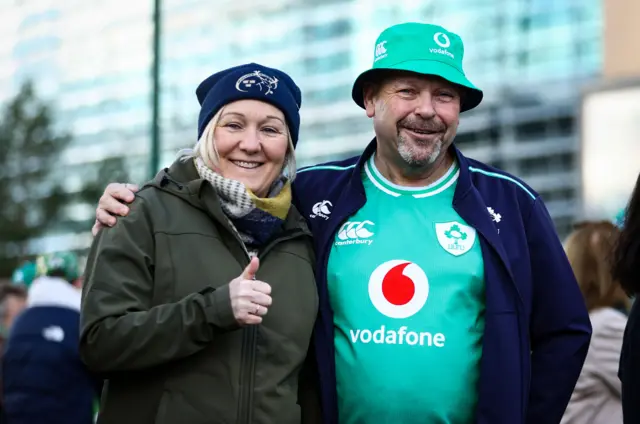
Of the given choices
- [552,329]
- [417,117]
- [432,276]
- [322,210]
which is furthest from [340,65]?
[432,276]

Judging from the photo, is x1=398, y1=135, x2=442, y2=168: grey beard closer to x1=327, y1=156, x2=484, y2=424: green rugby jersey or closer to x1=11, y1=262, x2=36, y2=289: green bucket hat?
x1=327, y1=156, x2=484, y2=424: green rugby jersey

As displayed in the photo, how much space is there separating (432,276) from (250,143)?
2.55 feet

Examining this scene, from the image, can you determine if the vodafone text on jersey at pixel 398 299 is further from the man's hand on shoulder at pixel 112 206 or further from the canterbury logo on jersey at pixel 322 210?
the man's hand on shoulder at pixel 112 206

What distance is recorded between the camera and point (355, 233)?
4266 millimetres

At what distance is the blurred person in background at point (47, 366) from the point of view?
24.1ft

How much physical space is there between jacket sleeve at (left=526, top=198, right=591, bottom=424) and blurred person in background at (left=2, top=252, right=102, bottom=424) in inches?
154

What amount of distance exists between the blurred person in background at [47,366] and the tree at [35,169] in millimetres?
41531

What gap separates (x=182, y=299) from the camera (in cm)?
371

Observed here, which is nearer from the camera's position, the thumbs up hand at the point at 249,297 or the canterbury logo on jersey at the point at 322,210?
the thumbs up hand at the point at 249,297

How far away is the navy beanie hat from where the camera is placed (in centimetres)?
405

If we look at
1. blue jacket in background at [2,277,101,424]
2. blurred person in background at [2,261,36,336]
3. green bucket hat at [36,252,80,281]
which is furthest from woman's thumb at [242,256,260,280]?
blurred person in background at [2,261,36,336]

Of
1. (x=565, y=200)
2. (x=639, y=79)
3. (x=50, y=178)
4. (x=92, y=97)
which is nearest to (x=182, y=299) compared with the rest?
(x=639, y=79)

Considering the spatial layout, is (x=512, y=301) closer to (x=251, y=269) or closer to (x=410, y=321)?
(x=410, y=321)

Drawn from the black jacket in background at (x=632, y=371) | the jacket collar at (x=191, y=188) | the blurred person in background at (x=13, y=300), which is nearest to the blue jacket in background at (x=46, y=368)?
the blurred person in background at (x=13, y=300)
